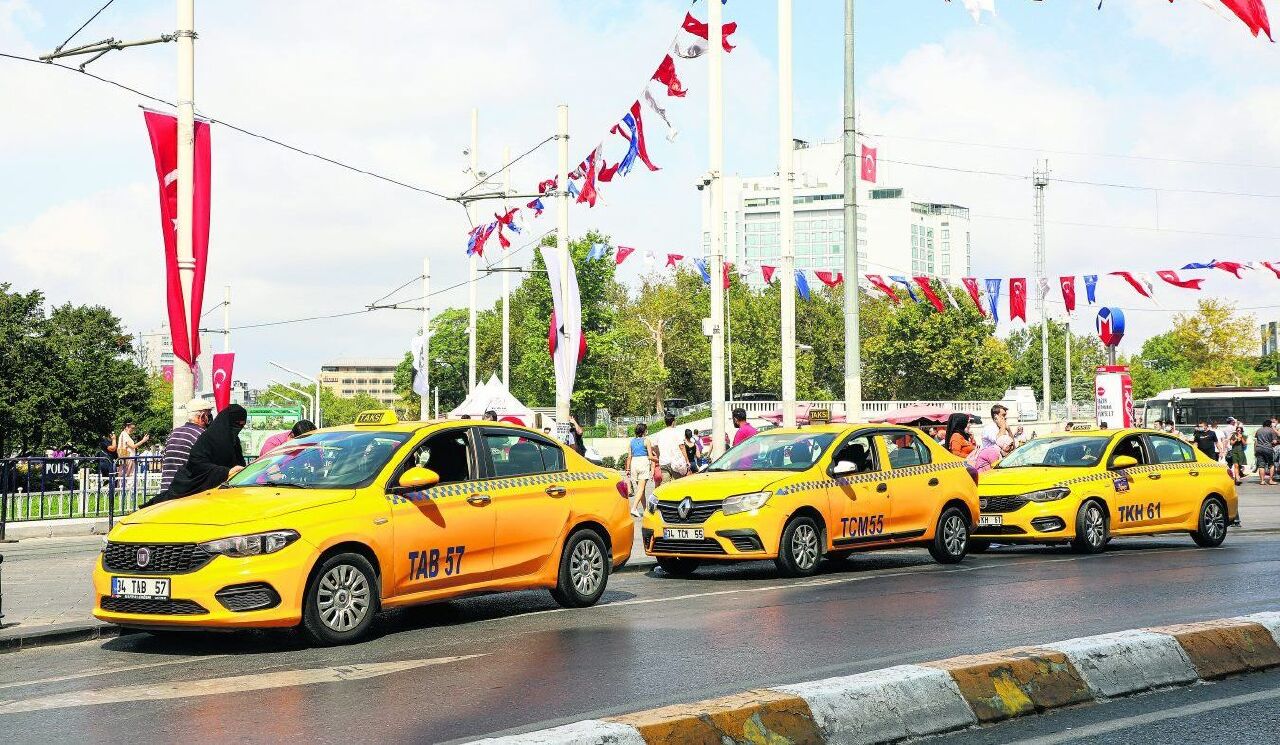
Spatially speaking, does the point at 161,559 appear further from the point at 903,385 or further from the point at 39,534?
the point at 903,385

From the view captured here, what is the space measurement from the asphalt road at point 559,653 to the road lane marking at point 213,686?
0.06ft

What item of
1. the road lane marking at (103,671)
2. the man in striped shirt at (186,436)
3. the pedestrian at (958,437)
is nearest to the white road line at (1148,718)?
the road lane marking at (103,671)

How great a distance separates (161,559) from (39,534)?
14.2 metres

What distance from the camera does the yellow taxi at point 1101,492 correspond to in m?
16.7

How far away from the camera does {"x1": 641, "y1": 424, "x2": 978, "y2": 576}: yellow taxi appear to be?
45.2 ft

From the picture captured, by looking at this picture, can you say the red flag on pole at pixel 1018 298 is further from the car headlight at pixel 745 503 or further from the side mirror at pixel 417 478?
the side mirror at pixel 417 478

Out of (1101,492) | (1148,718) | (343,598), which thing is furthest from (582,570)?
(1101,492)

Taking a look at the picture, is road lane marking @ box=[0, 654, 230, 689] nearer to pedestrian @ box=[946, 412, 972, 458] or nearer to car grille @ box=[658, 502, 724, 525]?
car grille @ box=[658, 502, 724, 525]

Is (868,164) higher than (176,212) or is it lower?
higher

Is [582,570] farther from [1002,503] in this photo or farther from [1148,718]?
[1002,503]

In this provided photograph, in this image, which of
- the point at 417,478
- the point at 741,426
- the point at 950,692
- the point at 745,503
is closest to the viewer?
the point at 950,692

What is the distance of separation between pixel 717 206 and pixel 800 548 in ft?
44.5

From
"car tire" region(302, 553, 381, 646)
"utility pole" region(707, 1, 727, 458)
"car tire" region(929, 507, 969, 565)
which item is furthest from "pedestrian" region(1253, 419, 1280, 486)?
"car tire" region(302, 553, 381, 646)

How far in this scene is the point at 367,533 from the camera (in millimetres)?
9555
